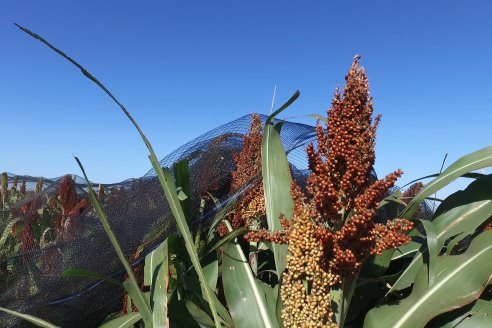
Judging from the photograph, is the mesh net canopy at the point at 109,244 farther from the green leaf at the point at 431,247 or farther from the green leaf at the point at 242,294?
the green leaf at the point at 431,247

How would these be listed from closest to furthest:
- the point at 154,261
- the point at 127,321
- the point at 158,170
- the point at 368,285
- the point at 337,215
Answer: the point at 158,170 → the point at 337,215 → the point at 154,261 → the point at 127,321 → the point at 368,285

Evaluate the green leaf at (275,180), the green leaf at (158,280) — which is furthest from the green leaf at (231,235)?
the green leaf at (158,280)

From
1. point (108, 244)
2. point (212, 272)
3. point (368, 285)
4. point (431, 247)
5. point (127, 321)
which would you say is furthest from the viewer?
point (108, 244)

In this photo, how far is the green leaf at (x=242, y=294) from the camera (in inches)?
73.8

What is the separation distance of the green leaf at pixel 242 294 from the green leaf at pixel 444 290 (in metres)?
0.40

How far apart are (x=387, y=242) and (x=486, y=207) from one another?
66cm

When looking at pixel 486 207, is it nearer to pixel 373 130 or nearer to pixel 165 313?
pixel 373 130

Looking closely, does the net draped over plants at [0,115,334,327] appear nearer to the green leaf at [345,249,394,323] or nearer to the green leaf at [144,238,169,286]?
the green leaf at [144,238,169,286]

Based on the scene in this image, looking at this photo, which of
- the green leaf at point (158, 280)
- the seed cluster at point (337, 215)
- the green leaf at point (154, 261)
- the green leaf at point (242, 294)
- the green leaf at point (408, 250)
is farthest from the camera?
the green leaf at point (408, 250)

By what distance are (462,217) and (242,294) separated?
0.92 metres

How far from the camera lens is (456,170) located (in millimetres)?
1851

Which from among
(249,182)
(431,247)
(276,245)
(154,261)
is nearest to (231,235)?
(276,245)

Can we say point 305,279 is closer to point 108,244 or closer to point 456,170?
point 456,170

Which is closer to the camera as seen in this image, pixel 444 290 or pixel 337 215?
pixel 337 215
